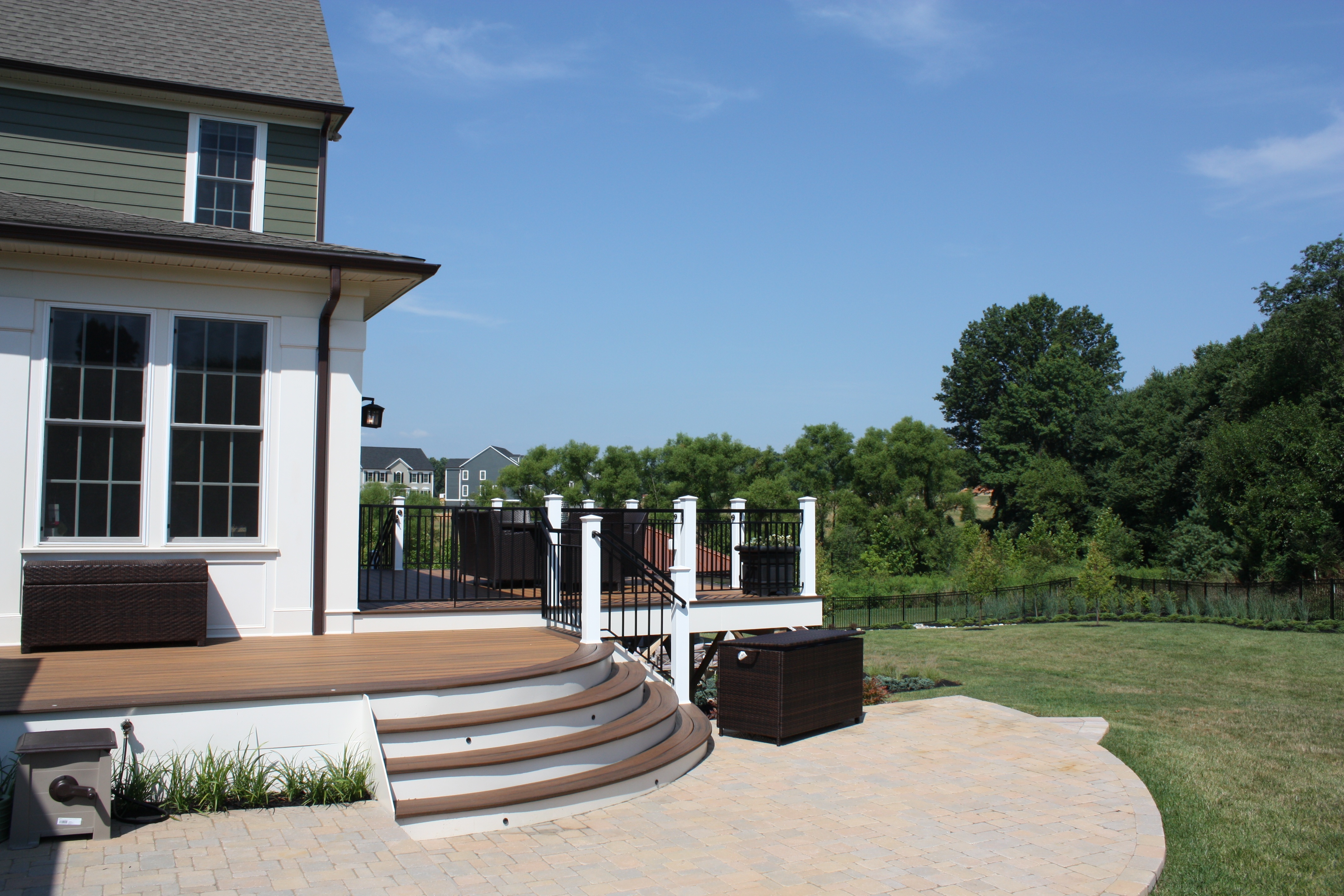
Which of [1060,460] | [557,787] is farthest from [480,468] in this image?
[557,787]

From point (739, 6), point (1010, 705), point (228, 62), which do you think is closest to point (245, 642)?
point (228, 62)

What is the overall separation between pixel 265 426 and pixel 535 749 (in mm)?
4515

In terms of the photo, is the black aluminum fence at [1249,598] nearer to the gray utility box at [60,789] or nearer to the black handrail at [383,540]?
the black handrail at [383,540]

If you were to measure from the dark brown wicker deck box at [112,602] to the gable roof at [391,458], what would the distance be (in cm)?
9676

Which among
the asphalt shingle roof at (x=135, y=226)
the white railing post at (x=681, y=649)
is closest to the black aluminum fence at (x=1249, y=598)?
the white railing post at (x=681, y=649)

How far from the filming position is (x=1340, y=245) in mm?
35500

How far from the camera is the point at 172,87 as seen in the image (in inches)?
387

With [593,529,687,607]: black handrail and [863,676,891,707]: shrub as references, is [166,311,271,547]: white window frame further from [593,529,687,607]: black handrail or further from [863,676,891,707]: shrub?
[863,676,891,707]: shrub

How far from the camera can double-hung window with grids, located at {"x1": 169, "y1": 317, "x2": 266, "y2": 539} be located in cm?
819

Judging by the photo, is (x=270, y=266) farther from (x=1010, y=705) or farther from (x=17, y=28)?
(x=1010, y=705)

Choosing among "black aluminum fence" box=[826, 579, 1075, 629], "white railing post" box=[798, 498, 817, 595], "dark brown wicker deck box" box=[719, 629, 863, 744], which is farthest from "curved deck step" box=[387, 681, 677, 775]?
"black aluminum fence" box=[826, 579, 1075, 629]

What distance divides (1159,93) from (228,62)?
53.0 ft

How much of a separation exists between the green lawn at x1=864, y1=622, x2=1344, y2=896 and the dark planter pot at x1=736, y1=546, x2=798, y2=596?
8.82 ft

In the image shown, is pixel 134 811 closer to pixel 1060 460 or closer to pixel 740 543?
pixel 740 543
